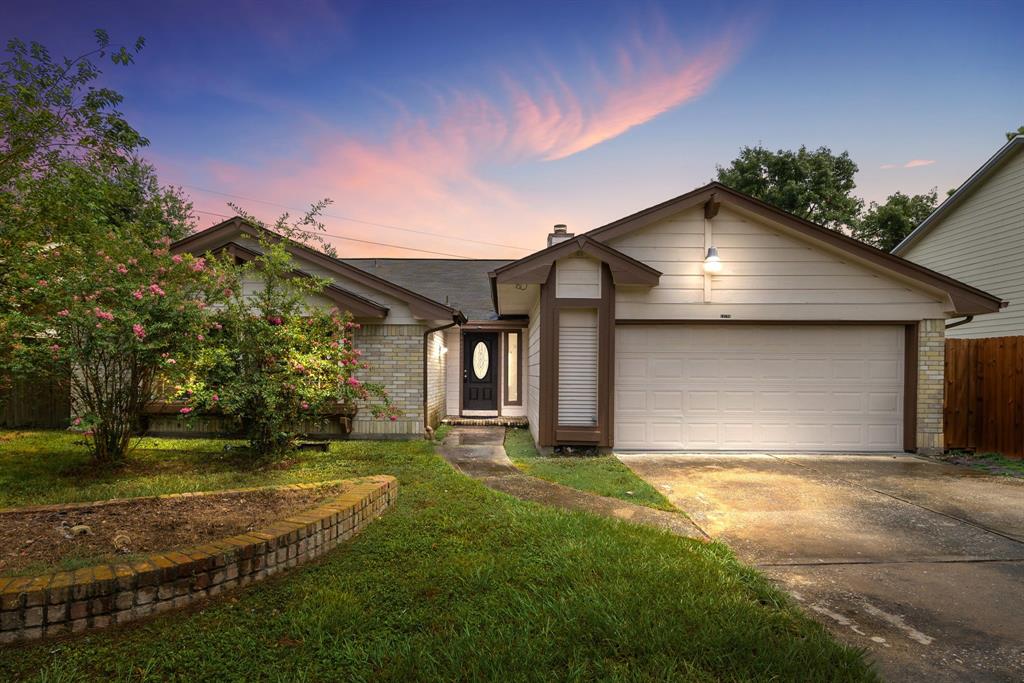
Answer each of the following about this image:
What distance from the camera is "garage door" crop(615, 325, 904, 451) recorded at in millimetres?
8070

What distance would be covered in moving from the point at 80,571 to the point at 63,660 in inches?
18.4

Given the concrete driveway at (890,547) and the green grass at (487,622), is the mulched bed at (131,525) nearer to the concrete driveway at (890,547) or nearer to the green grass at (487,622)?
the green grass at (487,622)

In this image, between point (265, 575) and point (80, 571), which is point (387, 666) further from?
point (80, 571)

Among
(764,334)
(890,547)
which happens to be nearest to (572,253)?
(764,334)

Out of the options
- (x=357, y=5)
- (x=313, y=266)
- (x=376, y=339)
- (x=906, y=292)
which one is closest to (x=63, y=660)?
(x=376, y=339)

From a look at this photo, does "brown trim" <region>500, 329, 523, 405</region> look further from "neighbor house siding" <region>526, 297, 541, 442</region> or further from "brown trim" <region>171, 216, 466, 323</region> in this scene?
"brown trim" <region>171, 216, 466, 323</region>

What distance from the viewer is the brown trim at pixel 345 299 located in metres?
8.48

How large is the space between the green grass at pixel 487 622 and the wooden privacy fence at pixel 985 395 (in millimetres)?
8055

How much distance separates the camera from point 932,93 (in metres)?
9.92

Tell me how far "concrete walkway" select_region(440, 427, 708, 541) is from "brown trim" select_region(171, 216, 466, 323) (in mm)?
2444

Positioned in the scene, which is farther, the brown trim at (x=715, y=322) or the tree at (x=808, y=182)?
the tree at (x=808, y=182)

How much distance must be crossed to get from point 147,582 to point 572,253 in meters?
6.30

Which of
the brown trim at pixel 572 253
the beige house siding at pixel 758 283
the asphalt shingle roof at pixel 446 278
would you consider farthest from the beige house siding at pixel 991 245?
the asphalt shingle roof at pixel 446 278

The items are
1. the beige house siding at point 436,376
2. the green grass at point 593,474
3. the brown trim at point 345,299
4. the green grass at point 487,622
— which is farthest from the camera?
the beige house siding at point 436,376
